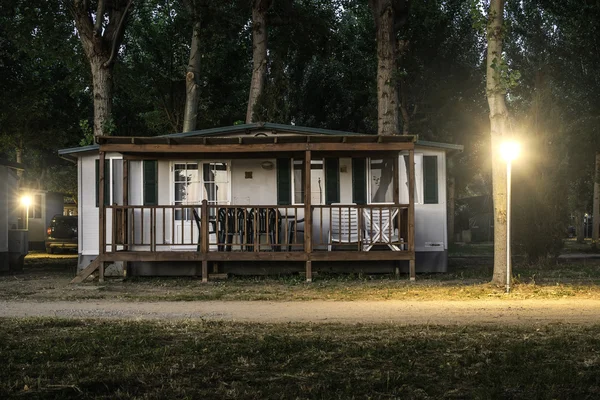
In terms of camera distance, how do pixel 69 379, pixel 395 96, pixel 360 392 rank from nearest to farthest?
pixel 360 392 < pixel 69 379 < pixel 395 96

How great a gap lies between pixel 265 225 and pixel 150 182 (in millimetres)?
2758

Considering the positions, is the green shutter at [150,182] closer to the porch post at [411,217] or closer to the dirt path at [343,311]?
the dirt path at [343,311]

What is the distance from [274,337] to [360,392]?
92.5 inches

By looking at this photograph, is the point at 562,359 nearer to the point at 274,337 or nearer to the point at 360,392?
the point at 360,392

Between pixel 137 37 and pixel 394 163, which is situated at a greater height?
pixel 137 37

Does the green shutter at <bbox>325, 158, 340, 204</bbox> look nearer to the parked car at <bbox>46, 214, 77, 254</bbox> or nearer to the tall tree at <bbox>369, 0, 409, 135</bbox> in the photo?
the tall tree at <bbox>369, 0, 409, 135</bbox>

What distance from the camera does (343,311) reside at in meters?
10.6

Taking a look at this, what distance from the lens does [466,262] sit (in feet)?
71.9

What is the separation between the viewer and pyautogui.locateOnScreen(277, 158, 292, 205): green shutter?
57.7ft

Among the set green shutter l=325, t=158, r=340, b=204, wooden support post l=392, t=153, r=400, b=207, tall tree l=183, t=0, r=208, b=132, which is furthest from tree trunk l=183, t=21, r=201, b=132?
A: wooden support post l=392, t=153, r=400, b=207

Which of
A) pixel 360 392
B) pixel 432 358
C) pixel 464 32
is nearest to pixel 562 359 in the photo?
pixel 432 358

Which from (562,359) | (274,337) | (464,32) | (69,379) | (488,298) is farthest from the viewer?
(464,32)

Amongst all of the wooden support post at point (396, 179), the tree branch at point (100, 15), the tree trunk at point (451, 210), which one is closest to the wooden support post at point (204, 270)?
the wooden support post at point (396, 179)

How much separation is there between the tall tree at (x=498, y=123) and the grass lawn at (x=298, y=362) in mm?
5330
